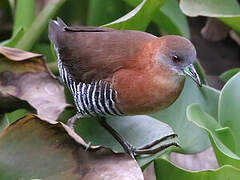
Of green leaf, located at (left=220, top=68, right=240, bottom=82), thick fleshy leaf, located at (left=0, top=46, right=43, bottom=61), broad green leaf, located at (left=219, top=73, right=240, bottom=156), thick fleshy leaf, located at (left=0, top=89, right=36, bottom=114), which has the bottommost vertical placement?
green leaf, located at (left=220, top=68, right=240, bottom=82)

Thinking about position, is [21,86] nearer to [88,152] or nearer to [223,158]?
[88,152]

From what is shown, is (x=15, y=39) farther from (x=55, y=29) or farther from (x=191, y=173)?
(x=191, y=173)

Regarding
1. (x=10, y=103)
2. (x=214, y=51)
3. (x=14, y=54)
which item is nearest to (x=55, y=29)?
(x=14, y=54)

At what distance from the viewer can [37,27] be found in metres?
2.09

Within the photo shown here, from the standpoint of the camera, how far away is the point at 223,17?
1771 millimetres

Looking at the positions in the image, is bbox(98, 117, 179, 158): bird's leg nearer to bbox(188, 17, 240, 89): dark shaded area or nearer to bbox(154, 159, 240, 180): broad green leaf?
Answer: bbox(154, 159, 240, 180): broad green leaf

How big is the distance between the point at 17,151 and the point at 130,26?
2.01 ft

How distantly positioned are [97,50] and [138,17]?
8.0 inches

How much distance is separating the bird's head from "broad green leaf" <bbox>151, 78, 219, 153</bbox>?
0.15m

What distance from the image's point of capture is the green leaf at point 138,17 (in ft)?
5.60

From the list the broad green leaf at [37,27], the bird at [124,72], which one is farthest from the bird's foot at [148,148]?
the broad green leaf at [37,27]

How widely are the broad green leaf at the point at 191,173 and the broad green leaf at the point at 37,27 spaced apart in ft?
2.52

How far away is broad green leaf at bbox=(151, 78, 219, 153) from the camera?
1621mm

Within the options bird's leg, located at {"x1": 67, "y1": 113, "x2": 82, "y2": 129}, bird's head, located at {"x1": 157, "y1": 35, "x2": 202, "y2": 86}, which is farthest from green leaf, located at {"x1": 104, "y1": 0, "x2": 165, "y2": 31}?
bird's leg, located at {"x1": 67, "y1": 113, "x2": 82, "y2": 129}
